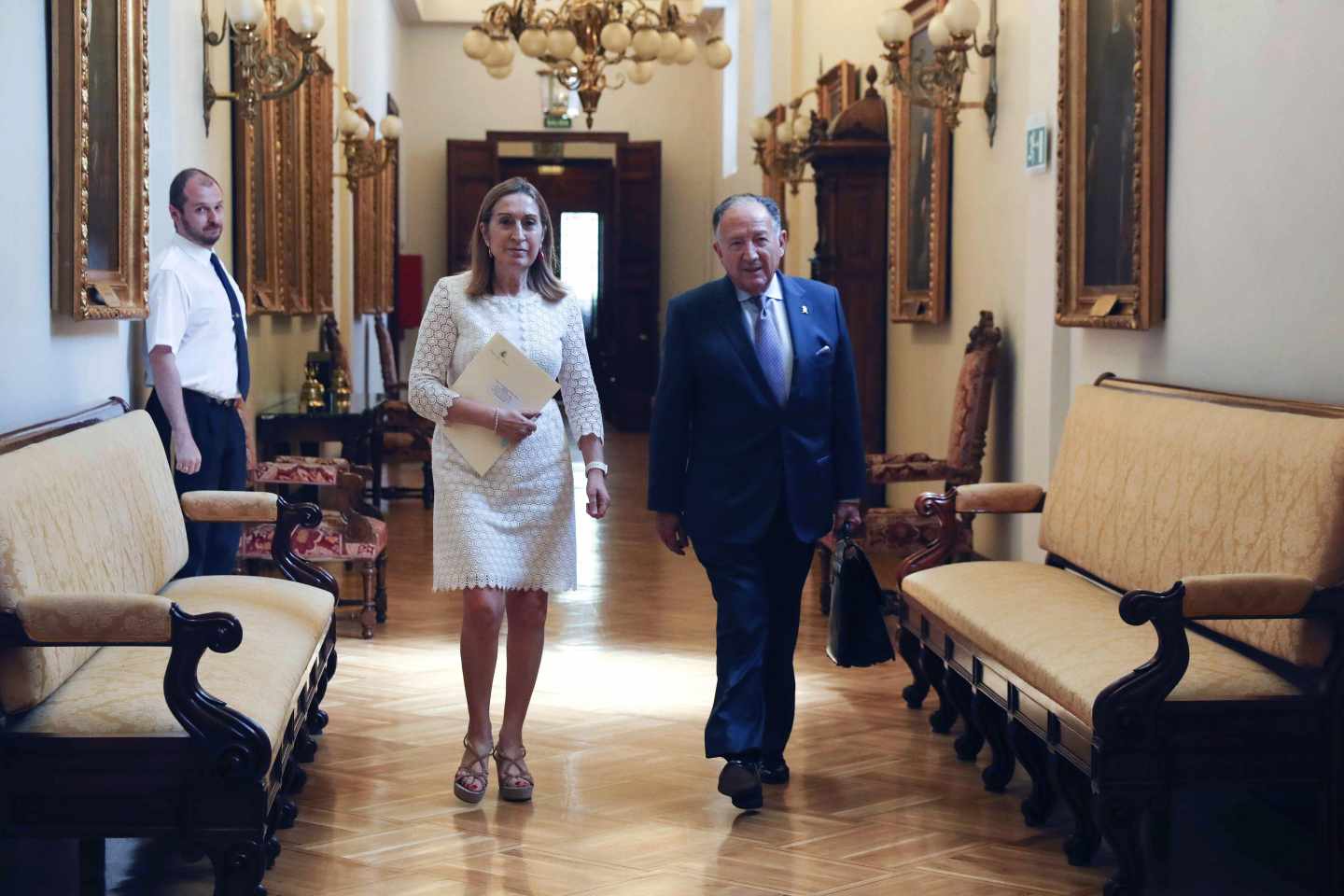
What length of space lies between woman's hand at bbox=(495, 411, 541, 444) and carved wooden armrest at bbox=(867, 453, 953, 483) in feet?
12.2

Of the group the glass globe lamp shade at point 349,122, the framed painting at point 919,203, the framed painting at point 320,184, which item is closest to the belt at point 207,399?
the framed painting at point 919,203

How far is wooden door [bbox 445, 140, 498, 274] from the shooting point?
749 inches

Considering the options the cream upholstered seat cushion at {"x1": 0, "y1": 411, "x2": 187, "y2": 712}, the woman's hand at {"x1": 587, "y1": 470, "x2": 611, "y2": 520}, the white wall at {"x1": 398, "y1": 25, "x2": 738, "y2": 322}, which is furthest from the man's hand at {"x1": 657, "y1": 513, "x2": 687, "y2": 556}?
the white wall at {"x1": 398, "y1": 25, "x2": 738, "y2": 322}

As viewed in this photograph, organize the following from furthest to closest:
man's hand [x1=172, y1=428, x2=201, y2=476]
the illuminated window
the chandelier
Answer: the illuminated window < the chandelier < man's hand [x1=172, y1=428, x2=201, y2=476]

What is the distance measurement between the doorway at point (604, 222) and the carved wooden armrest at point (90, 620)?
15711 millimetres

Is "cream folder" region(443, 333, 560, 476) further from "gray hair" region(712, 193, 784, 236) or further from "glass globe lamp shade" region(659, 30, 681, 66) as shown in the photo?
"glass globe lamp shade" region(659, 30, 681, 66)

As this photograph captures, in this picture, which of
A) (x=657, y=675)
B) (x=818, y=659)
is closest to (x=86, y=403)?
(x=657, y=675)

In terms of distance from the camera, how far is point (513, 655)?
4676mm

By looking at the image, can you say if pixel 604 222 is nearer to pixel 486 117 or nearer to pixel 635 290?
pixel 635 290

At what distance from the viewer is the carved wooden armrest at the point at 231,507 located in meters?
5.00

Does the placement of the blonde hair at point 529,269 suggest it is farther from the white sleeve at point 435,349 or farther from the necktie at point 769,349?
the necktie at point 769,349

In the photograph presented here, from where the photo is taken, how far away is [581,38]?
11203 millimetres

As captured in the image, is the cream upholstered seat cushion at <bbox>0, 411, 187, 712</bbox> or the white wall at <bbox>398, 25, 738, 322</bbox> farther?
the white wall at <bbox>398, 25, 738, 322</bbox>

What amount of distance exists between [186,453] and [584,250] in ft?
48.1
